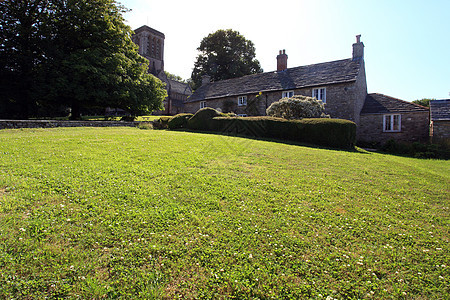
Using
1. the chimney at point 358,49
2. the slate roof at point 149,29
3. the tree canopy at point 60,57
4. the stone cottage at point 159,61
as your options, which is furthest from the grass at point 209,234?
the slate roof at point 149,29

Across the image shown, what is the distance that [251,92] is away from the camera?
28.1 m

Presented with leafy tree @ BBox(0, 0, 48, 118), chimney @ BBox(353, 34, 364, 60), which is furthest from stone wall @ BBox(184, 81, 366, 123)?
leafy tree @ BBox(0, 0, 48, 118)

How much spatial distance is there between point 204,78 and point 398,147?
2984 cm

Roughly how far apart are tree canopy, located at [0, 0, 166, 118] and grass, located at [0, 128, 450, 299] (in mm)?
14750

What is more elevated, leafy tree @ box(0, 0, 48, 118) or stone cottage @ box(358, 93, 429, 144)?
leafy tree @ box(0, 0, 48, 118)

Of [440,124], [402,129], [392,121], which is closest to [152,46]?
[392,121]

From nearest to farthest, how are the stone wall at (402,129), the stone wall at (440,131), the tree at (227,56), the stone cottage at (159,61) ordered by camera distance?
1. the stone wall at (440,131)
2. the stone wall at (402,129)
3. the tree at (227,56)
4. the stone cottage at (159,61)

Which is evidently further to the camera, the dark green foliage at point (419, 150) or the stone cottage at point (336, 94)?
the stone cottage at point (336, 94)

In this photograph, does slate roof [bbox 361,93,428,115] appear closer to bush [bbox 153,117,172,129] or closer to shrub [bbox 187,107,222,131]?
shrub [bbox 187,107,222,131]

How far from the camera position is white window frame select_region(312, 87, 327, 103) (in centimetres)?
2332

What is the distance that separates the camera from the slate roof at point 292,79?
74.7 feet

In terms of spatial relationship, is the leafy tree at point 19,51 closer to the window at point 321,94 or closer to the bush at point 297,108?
the bush at point 297,108

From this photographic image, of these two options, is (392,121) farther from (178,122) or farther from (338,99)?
(178,122)

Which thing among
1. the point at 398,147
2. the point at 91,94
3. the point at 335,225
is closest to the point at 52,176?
the point at 335,225
